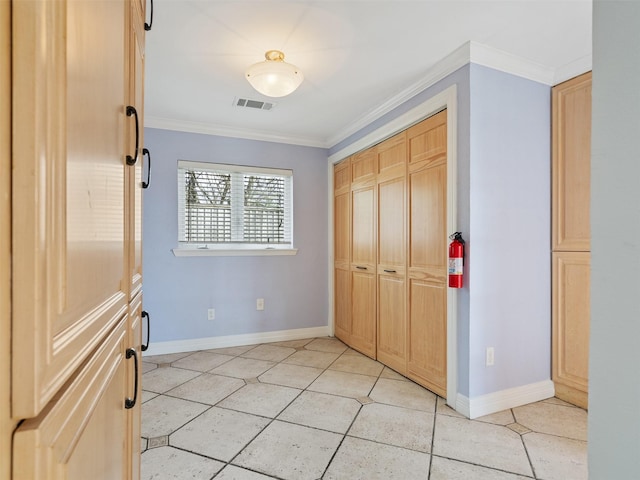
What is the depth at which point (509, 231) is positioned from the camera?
241 cm

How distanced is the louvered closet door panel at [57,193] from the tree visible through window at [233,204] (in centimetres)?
328

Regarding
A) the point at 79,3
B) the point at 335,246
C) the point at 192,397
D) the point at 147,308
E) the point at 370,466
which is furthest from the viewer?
the point at 335,246

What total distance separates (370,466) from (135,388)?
1361 millimetres

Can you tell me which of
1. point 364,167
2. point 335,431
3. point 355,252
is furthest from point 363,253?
point 335,431

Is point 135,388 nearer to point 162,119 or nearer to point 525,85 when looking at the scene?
point 525,85

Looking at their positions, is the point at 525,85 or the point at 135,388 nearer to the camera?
the point at 135,388

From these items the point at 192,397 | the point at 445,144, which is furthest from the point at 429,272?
the point at 192,397

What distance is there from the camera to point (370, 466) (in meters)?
1.76

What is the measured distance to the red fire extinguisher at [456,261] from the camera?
88.8 inches

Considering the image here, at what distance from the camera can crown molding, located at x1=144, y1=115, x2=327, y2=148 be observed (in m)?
3.52

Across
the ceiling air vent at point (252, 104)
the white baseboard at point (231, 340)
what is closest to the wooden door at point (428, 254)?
the ceiling air vent at point (252, 104)

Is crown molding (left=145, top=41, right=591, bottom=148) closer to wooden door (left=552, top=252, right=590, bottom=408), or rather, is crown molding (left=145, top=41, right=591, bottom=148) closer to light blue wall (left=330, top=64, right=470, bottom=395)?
light blue wall (left=330, top=64, right=470, bottom=395)

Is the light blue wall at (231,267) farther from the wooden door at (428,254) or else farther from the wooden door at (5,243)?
the wooden door at (5,243)

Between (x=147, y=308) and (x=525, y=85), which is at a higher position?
(x=525, y=85)
